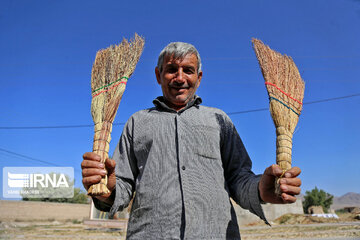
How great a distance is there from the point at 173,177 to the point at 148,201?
0.62ft

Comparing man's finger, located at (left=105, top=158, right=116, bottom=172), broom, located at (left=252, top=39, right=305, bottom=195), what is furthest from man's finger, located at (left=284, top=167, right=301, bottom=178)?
man's finger, located at (left=105, top=158, right=116, bottom=172)

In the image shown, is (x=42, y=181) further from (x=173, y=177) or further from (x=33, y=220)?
(x=173, y=177)

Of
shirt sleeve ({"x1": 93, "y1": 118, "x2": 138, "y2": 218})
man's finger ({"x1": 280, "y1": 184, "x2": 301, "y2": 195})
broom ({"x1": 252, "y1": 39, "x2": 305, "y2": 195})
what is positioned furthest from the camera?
shirt sleeve ({"x1": 93, "y1": 118, "x2": 138, "y2": 218})

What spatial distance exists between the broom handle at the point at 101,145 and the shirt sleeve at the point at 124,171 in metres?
0.15

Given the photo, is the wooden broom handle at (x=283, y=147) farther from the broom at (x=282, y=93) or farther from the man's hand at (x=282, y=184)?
the man's hand at (x=282, y=184)

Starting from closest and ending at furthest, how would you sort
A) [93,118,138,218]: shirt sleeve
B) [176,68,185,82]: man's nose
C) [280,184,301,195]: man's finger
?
[280,184,301,195]: man's finger < [93,118,138,218]: shirt sleeve < [176,68,185,82]: man's nose

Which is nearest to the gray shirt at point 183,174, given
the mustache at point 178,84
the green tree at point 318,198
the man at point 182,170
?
the man at point 182,170

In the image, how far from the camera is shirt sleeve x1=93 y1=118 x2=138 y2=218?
5.47 ft

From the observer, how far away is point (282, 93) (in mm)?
1742

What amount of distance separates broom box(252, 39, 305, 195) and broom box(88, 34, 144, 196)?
89 centimetres

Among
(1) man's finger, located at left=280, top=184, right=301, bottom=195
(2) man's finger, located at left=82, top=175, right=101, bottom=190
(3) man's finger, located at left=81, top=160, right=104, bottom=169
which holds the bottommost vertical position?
(1) man's finger, located at left=280, top=184, right=301, bottom=195

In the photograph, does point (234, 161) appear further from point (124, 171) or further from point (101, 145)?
point (101, 145)

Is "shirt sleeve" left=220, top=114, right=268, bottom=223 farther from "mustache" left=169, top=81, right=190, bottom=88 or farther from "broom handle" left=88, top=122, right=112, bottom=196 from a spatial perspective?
"broom handle" left=88, top=122, right=112, bottom=196

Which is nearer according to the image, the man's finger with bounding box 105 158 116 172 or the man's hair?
the man's finger with bounding box 105 158 116 172
